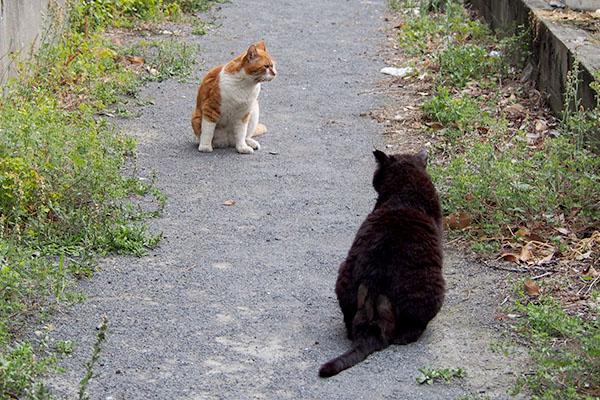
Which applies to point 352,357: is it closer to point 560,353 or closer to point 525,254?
point 560,353

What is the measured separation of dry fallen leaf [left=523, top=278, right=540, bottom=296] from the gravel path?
17 cm

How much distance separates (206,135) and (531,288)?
3602 millimetres

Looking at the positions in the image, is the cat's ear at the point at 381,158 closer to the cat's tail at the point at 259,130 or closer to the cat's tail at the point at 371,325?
the cat's tail at the point at 371,325

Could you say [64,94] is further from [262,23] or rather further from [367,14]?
[367,14]

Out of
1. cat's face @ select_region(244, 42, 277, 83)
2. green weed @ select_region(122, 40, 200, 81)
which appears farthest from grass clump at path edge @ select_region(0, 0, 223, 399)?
cat's face @ select_region(244, 42, 277, 83)

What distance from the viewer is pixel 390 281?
13.4 ft

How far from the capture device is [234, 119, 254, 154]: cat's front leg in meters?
7.34

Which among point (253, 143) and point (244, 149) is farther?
point (253, 143)

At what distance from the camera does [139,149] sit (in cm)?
727

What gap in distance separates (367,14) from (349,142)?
566 centimetres

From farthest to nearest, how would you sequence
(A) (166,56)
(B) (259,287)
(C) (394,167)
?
1. (A) (166,56)
2. (B) (259,287)
3. (C) (394,167)

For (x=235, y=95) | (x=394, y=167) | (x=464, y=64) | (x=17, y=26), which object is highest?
(x=394, y=167)

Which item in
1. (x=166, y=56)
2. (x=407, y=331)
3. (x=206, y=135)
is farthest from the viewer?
(x=166, y=56)

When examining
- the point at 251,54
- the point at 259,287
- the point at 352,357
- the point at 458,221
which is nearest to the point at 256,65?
the point at 251,54
